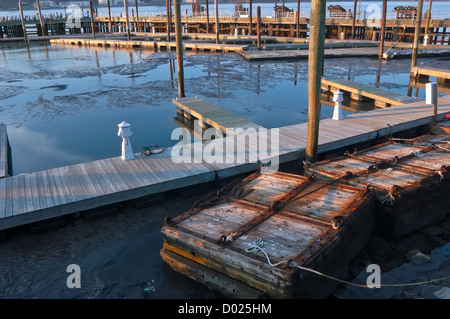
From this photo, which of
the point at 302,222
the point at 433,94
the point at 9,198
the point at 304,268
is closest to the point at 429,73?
the point at 433,94

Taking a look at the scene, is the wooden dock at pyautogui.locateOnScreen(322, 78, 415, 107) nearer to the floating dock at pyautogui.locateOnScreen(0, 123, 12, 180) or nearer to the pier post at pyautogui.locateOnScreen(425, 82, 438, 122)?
the pier post at pyautogui.locateOnScreen(425, 82, 438, 122)

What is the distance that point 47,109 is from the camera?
18359mm

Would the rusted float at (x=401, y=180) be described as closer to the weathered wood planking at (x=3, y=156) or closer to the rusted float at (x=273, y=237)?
the rusted float at (x=273, y=237)

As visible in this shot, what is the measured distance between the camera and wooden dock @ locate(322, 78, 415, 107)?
15.5 meters

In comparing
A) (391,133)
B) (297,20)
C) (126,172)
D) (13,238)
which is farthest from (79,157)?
(297,20)

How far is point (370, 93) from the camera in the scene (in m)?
17.1

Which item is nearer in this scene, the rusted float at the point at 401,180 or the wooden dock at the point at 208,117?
the rusted float at the point at 401,180

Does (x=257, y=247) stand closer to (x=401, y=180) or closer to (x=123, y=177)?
(x=401, y=180)

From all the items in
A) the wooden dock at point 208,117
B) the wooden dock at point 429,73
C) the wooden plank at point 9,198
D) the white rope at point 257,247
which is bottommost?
the wooden plank at point 9,198

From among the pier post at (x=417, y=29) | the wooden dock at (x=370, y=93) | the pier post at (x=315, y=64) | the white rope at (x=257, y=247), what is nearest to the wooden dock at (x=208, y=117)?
the pier post at (x=315, y=64)

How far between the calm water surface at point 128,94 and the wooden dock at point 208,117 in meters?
0.77

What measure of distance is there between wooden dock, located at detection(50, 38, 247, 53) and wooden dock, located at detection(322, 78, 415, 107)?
700 inches

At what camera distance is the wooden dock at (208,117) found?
12164 mm
